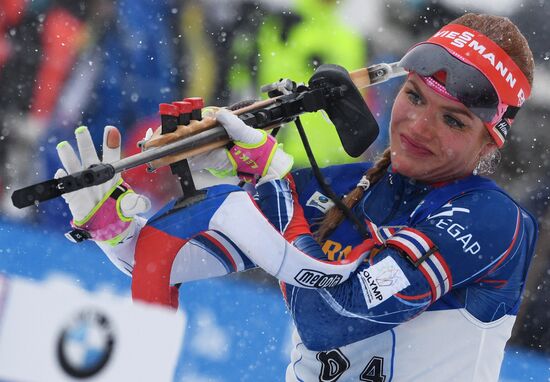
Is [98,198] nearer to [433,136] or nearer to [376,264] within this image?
[376,264]

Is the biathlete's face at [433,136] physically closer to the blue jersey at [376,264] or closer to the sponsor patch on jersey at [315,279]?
the blue jersey at [376,264]

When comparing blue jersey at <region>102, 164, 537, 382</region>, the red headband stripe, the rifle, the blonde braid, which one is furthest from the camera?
the blonde braid

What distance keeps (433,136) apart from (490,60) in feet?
0.75

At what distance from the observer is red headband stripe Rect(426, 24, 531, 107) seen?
2.04 metres

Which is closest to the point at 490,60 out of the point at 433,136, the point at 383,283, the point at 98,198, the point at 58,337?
the point at 433,136

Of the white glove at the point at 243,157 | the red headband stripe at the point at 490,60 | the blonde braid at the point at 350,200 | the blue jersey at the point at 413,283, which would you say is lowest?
the blue jersey at the point at 413,283

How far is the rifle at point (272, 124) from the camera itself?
5.49ft

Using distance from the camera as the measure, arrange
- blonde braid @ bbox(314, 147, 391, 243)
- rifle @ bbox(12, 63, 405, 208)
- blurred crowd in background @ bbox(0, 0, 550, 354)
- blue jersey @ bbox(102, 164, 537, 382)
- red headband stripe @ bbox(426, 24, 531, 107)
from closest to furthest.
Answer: rifle @ bbox(12, 63, 405, 208) < blue jersey @ bbox(102, 164, 537, 382) < red headband stripe @ bbox(426, 24, 531, 107) < blonde braid @ bbox(314, 147, 391, 243) < blurred crowd in background @ bbox(0, 0, 550, 354)

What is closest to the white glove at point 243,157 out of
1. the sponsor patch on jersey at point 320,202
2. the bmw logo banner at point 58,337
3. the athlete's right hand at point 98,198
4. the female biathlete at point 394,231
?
the female biathlete at point 394,231

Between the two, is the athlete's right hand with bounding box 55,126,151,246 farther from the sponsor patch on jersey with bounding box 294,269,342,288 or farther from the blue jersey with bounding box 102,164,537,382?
the sponsor patch on jersey with bounding box 294,269,342,288

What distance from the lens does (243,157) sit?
6.27 feet

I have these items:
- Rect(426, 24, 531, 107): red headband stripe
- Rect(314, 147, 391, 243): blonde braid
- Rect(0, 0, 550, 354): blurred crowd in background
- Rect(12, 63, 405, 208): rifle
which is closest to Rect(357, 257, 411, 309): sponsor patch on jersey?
Rect(314, 147, 391, 243): blonde braid

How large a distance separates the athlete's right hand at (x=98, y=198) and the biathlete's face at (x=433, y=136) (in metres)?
0.67

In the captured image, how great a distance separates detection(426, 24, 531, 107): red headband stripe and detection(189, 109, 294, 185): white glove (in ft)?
1.66
